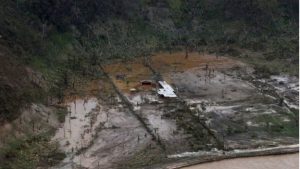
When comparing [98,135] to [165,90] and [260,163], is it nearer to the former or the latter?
[165,90]

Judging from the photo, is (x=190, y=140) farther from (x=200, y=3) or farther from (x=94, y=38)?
(x=200, y=3)

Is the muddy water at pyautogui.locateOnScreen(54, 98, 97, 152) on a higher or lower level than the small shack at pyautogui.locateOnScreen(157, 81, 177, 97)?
lower

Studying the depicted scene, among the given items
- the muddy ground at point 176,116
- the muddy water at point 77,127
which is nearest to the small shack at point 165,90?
the muddy ground at point 176,116

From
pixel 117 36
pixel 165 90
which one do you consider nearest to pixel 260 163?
pixel 165 90

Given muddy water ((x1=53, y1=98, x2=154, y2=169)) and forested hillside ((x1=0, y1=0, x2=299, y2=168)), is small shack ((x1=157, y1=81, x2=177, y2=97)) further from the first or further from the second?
forested hillside ((x1=0, y1=0, x2=299, y2=168))

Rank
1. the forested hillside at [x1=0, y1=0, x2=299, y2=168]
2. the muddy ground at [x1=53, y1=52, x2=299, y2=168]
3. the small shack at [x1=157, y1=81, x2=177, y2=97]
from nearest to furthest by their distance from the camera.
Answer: the muddy ground at [x1=53, y1=52, x2=299, y2=168]
the forested hillside at [x1=0, y1=0, x2=299, y2=168]
the small shack at [x1=157, y1=81, x2=177, y2=97]

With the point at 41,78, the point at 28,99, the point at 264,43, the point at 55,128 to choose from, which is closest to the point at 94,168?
the point at 55,128

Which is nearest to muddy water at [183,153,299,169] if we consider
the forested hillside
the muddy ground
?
the muddy ground
